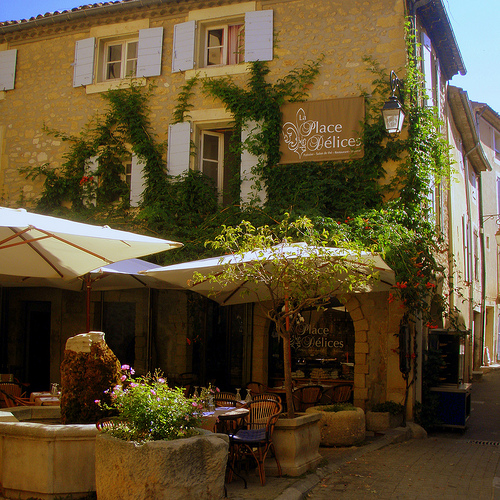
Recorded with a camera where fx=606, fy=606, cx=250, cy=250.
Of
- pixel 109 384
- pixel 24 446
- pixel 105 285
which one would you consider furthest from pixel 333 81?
pixel 24 446

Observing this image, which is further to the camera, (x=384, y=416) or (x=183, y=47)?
(x=183, y=47)

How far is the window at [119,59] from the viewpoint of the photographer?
11.9m

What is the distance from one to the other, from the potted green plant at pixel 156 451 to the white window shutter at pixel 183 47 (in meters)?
7.97

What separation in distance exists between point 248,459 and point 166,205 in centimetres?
570

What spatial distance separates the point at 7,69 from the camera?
12.7m

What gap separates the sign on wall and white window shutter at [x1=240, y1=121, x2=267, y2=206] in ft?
1.70

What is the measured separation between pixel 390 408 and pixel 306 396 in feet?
4.24

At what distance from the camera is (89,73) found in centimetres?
1185

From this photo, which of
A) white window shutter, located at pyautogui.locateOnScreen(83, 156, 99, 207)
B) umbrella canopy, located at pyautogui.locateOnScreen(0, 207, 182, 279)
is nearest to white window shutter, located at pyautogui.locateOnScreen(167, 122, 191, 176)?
white window shutter, located at pyautogui.locateOnScreen(83, 156, 99, 207)

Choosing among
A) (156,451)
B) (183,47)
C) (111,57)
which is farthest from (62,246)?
(111,57)

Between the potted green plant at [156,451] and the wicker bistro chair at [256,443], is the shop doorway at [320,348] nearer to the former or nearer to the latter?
the wicker bistro chair at [256,443]

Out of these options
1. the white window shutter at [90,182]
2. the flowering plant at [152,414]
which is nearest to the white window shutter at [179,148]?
the white window shutter at [90,182]

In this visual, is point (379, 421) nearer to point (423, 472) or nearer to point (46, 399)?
point (423, 472)

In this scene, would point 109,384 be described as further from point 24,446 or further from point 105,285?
point 105,285
